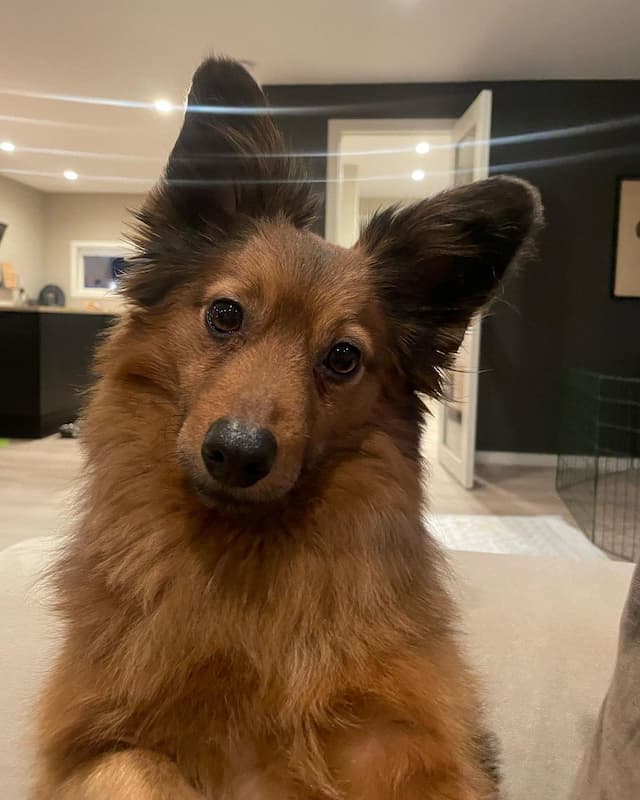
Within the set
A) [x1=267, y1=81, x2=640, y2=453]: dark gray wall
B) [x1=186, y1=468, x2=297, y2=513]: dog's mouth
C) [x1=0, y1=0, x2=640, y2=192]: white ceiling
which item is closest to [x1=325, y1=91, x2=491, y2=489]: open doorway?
A: [x1=267, y1=81, x2=640, y2=453]: dark gray wall

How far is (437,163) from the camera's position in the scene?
876cm

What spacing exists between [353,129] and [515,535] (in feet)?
12.6

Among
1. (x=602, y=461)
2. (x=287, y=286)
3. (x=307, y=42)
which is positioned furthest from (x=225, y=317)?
(x=602, y=461)

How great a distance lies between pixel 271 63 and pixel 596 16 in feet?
7.99

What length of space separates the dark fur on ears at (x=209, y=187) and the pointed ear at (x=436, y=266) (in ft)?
0.73

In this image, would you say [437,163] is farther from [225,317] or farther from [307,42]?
[225,317]

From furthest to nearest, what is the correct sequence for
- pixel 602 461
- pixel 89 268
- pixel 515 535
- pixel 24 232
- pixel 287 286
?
pixel 89 268 → pixel 24 232 → pixel 602 461 → pixel 515 535 → pixel 287 286

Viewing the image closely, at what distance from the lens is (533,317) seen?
20.2 feet

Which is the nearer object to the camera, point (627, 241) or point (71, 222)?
point (627, 241)

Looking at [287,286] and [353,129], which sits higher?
[353,129]

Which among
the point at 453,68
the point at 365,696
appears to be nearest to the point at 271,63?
the point at 453,68

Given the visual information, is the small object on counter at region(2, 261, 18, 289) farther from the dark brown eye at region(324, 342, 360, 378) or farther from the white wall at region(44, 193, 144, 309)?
the dark brown eye at region(324, 342, 360, 378)

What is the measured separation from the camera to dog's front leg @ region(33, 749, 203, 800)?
91 cm

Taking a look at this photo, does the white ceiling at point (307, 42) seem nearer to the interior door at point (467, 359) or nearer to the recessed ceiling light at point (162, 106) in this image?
the recessed ceiling light at point (162, 106)
